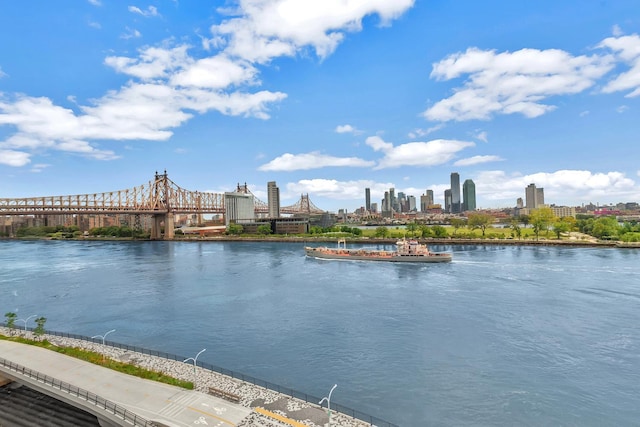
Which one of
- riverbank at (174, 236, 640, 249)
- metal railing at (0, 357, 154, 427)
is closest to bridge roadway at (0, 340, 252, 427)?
metal railing at (0, 357, 154, 427)

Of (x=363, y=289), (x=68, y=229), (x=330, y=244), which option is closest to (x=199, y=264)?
(x=363, y=289)

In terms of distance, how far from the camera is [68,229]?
11969cm

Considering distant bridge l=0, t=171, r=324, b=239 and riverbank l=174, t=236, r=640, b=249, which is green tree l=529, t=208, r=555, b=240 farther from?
distant bridge l=0, t=171, r=324, b=239

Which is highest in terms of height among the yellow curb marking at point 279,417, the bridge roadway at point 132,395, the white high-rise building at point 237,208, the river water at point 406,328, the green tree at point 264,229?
the white high-rise building at point 237,208

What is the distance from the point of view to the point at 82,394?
10664mm

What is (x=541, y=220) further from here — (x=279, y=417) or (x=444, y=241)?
(x=279, y=417)

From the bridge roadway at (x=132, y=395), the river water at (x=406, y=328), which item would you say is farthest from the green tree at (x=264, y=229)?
the bridge roadway at (x=132, y=395)

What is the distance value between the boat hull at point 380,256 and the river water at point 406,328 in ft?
14.9

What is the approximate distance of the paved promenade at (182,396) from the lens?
9688mm

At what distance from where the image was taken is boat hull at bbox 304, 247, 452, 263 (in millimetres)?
46031

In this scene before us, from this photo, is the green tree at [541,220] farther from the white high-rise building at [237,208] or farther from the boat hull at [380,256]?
the white high-rise building at [237,208]

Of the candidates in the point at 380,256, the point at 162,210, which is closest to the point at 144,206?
the point at 162,210

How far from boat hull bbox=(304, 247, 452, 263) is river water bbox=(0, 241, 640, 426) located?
4.54 metres

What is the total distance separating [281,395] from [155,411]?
11.7ft
